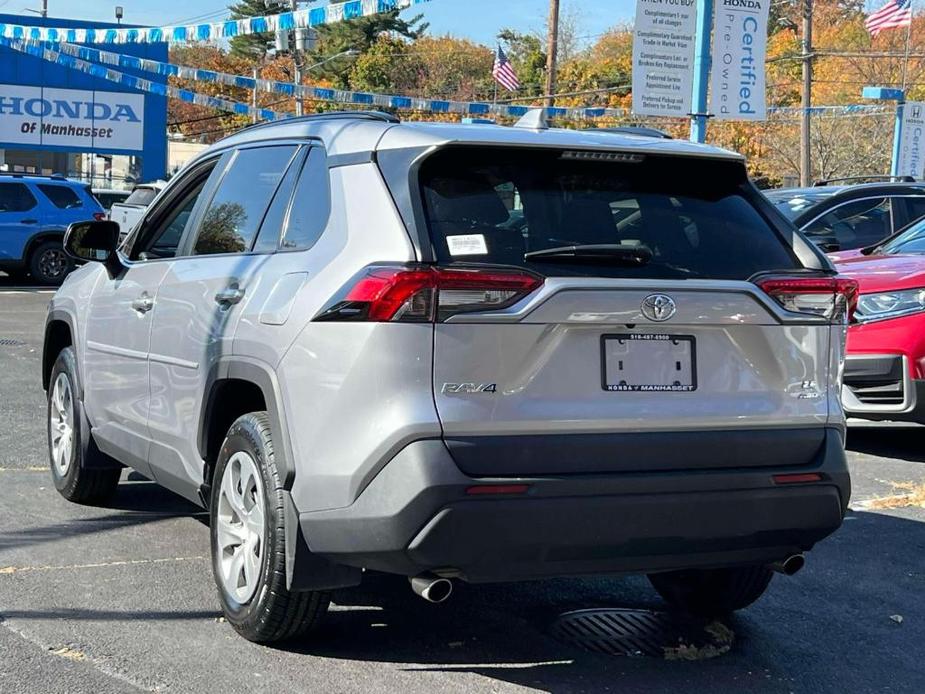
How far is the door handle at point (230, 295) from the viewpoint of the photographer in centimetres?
429

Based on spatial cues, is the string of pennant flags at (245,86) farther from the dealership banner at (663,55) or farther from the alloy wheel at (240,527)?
the alloy wheel at (240,527)

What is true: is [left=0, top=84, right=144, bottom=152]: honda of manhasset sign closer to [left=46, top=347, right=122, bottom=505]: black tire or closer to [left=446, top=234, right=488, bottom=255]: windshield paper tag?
[left=46, top=347, right=122, bottom=505]: black tire

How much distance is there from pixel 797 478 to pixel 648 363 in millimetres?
644

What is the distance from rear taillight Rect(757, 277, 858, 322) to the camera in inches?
153

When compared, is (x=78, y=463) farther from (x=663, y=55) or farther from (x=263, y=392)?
(x=663, y=55)

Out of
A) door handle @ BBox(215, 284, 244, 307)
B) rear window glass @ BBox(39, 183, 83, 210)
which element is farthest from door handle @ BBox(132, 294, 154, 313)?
rear window glass @ BBox(39, 183, 83, 210)

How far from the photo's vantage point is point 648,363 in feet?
12.0

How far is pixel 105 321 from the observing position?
18.5ft

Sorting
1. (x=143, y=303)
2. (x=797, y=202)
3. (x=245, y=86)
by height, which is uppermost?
(x=245, y=86)

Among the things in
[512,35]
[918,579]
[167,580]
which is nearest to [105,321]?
[167,580]

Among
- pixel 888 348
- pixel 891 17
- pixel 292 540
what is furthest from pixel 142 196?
pixel 292 540

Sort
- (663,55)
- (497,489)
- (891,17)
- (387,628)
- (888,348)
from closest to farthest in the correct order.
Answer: (497,489), (387,628), (888,348), (663,55), (891,17)

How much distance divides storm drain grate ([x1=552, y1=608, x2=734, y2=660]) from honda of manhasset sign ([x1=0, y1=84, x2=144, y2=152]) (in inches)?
1254

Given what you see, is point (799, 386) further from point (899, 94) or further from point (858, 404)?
point (899, 94)
